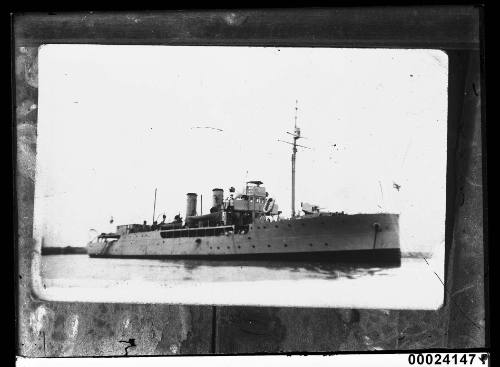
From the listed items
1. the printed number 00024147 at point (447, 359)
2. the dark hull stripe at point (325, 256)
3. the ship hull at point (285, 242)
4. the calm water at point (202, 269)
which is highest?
the ship hull at point (285, 242)

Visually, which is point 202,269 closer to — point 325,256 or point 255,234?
point 255,234

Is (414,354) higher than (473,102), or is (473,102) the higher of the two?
(473,102)

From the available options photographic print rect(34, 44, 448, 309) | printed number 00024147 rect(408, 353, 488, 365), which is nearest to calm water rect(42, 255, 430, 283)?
photographic print rect(34, 44, 448, 309)

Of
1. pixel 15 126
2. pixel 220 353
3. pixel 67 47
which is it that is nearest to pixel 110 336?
pixel 220 353

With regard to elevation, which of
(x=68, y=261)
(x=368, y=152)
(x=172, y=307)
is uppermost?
(x=368, y=152)

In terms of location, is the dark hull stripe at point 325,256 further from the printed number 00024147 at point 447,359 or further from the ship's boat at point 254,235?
the printed number 00024147 at point 447,359

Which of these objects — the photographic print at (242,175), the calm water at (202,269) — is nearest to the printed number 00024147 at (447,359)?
the photographic print at (242,175)

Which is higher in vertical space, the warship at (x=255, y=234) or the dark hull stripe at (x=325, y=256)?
the warship at (x=255, y=234)

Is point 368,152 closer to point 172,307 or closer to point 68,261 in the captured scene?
point 172,307
